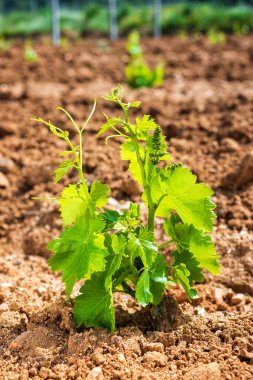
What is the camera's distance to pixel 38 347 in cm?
212

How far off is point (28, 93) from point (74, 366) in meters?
4.71

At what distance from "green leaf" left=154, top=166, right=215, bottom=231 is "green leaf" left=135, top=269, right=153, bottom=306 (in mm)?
285

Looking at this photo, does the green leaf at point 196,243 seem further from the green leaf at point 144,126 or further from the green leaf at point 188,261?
the green leaf at point 144,126

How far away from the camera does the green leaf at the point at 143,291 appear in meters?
2.00

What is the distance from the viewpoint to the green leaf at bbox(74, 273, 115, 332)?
2.09m

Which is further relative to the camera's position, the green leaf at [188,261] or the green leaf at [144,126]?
the green leaf at [188,261]

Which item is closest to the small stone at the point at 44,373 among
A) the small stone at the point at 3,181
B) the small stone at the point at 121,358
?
the small stone at the point at 121,358

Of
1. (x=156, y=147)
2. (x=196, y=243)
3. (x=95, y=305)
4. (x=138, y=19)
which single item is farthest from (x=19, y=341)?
(x=138, y=19)

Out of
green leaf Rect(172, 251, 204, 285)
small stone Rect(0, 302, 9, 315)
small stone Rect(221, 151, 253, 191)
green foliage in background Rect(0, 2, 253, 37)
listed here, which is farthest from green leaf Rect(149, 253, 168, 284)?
green foliage in background Rect(0, 2, 253, 37)

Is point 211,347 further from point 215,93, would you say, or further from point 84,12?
point 84,12

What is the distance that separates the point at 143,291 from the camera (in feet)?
6.61

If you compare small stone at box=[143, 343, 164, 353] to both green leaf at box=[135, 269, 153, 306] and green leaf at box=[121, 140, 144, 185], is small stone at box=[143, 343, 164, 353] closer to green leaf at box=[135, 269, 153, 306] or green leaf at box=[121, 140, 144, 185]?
green leaf at box=[135, 269, 153, 306]

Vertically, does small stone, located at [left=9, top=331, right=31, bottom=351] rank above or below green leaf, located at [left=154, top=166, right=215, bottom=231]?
below

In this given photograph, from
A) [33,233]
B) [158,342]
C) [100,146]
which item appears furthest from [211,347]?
[100,146]
